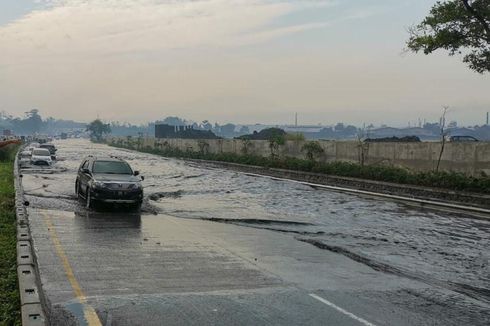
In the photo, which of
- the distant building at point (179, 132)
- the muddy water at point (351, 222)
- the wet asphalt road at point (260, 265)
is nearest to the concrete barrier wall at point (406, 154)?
the muddy water at point (351, 222)

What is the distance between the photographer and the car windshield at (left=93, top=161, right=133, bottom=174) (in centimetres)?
1922

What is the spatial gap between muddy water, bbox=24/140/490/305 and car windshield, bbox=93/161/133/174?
1.35 metres

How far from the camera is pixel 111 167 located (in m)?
19.5

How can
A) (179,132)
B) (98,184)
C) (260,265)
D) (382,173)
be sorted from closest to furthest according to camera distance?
(260,265), (98,184), (382,173), (179,132)

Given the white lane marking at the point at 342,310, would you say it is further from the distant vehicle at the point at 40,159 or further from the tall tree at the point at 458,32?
the distant vehicle at the point at 40,159

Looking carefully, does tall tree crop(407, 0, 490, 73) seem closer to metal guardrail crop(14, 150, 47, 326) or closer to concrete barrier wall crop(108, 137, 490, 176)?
concrete barrier wall crop(108, 137, 490, 176)

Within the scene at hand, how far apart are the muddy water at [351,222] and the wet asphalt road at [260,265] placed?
47 mm

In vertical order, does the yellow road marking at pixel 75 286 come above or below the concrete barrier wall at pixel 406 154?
below

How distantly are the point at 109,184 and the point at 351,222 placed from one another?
7.40 m

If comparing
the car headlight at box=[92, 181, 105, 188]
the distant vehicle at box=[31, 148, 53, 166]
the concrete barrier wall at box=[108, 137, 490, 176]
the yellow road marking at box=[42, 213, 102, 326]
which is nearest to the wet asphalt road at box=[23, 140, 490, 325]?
the yellow road marking at box=[42, 213, 102, 326]

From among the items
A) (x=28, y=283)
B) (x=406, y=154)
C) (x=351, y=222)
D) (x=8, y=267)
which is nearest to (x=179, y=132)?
(x=406, y=154)

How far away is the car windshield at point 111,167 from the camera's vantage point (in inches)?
757

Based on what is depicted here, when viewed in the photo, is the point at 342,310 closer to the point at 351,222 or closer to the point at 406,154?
the point at 351,222

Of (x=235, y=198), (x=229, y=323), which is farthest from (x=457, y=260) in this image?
(x=235, y=198)
